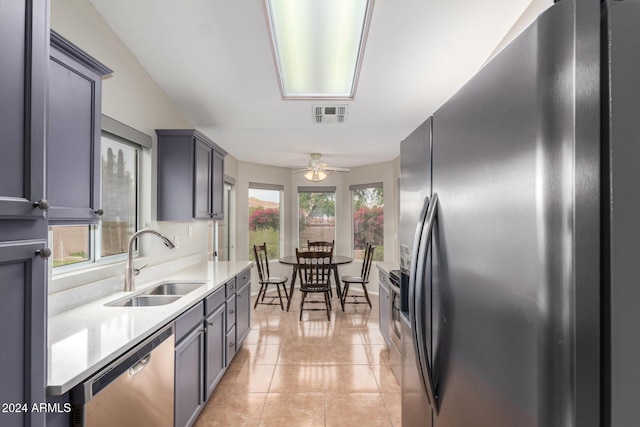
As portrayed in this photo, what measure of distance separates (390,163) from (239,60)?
401 centimetres

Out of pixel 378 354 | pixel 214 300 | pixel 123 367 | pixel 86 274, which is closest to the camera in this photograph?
pixel 123 367

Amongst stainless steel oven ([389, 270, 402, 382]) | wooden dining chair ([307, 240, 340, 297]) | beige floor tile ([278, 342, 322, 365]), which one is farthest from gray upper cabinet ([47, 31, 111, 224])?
wooden dining chair ([307, 240, 340, 297])

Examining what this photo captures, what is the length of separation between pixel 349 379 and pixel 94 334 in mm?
2090

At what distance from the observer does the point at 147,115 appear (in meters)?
2.73

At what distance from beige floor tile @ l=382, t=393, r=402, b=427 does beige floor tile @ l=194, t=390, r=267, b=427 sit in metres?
0.93

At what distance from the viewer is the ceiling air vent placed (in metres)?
3.27

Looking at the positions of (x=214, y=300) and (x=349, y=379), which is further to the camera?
(x=349, y=379)

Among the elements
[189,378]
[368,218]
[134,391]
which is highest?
[368,218]

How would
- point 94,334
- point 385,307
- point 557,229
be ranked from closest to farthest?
point 557,229, point 94,334, point 385,307

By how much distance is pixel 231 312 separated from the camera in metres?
2.97

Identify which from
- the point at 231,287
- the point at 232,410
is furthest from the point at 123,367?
the point at 231,287

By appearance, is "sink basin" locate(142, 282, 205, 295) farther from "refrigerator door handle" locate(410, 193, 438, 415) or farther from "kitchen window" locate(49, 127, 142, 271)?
"refrigerator door handle" locate(410, 193, 438, 415)

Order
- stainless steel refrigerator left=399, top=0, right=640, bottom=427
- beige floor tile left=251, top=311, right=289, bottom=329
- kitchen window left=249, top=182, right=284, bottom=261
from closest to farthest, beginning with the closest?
stainless steel refrigerator left=399, top=0, right=640, bottom=427 → beige floor tile left=251, top=311, right=289, bottom=329 → kitchen window left=249, top=182, right=284, bottom=261

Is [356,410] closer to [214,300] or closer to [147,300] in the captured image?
[214,300]
